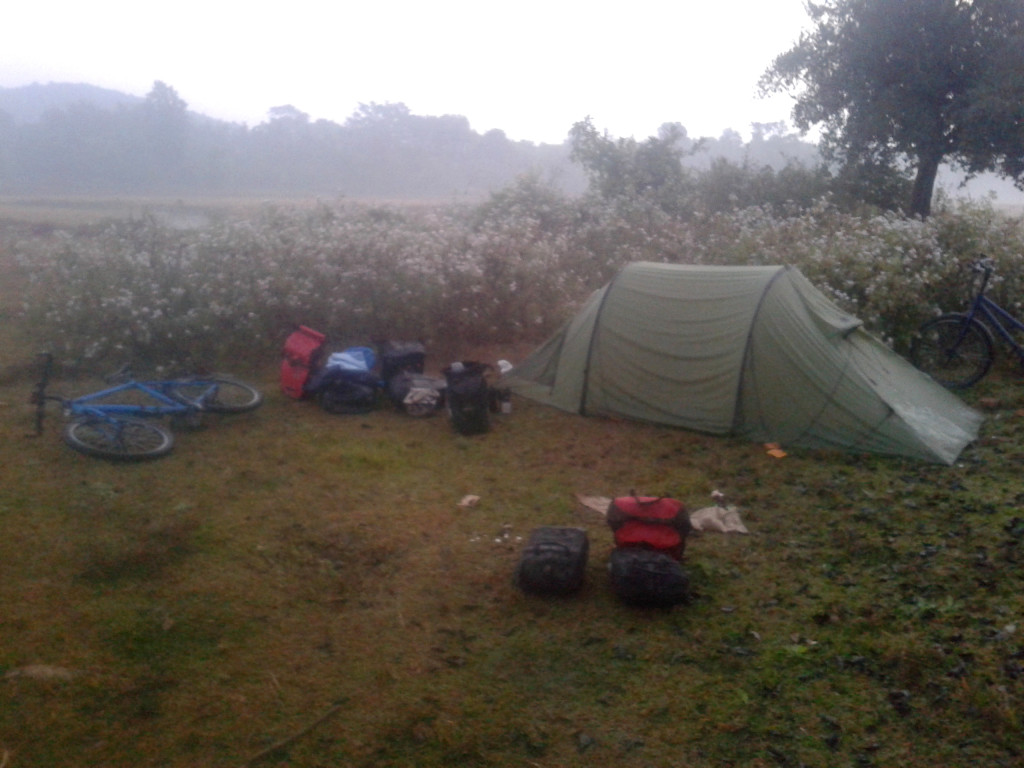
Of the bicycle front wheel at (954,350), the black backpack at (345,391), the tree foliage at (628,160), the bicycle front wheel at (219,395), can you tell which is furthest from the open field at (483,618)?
the tree foliage at (628,160)

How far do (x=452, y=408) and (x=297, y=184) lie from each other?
1169 inches

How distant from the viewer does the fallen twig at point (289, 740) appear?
11.7 feet

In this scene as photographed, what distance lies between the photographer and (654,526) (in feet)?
16.6

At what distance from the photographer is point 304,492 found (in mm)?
6430

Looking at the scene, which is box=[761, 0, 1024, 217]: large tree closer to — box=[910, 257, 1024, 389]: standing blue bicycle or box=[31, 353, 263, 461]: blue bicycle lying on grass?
box=[910, 257, 1024, 389]: standing blue bicycle

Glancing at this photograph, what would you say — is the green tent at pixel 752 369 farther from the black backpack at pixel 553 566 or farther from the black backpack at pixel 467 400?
the black backpack at pixel 553 566

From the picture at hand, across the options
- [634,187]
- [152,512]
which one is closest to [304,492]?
[152,512]

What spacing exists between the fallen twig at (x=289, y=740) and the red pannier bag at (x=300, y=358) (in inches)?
201

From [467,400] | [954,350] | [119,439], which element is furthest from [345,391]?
[954,350]

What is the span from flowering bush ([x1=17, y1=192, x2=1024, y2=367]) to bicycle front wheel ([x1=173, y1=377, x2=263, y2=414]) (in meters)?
1.52

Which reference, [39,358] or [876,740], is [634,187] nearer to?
[39,358]

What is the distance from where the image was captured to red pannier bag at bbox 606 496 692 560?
501 centimetres

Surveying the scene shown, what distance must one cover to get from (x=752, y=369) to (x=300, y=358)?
4580 millimetres

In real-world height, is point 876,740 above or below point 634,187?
below
